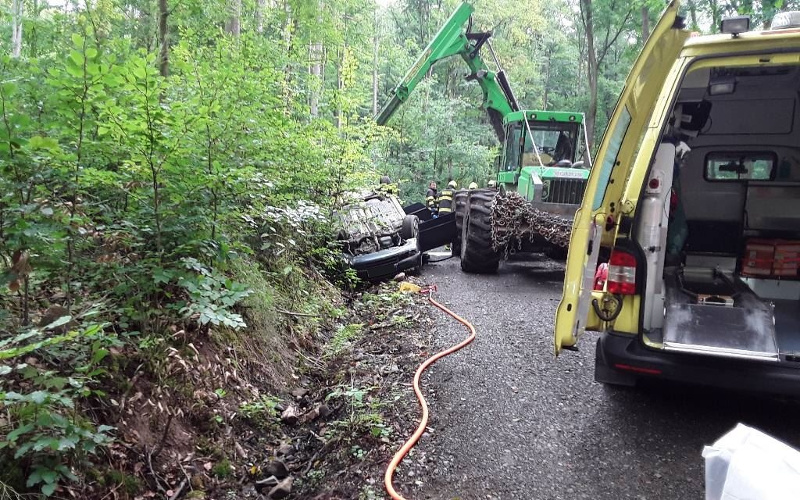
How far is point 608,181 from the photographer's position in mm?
3121

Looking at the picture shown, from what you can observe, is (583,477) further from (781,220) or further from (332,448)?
(781,220)

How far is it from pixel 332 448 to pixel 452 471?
877mm

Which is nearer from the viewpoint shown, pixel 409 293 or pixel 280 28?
pixel 409 293

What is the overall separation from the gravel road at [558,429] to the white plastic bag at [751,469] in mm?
1084

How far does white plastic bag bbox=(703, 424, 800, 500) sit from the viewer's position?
1.53 m

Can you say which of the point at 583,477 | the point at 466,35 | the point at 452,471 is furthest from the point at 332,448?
the point at 466,35

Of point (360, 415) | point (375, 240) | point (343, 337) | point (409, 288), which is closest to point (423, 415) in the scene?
point (360, 415)

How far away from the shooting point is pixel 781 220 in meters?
4.74

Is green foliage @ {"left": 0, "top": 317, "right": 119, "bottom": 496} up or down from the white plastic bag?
down

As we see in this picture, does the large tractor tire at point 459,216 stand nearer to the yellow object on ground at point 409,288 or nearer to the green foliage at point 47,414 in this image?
the yellow object on ground at point 409,288

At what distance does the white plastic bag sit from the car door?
134 cm

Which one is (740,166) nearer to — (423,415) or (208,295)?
(423,415)

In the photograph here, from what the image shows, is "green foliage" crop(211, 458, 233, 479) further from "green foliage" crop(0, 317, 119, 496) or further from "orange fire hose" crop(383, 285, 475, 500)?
"orange fire hose" crop(383, 285, 475, 500)

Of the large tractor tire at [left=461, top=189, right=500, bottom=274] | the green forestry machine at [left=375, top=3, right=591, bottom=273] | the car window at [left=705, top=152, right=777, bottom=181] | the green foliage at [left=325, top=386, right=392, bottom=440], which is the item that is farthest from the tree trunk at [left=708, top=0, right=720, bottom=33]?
the green foliage at [left=325, top=386, right=392, bottom=440]
